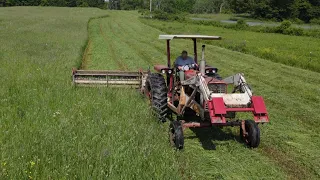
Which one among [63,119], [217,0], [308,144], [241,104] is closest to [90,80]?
[63,119]

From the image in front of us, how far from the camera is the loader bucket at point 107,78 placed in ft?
33.2

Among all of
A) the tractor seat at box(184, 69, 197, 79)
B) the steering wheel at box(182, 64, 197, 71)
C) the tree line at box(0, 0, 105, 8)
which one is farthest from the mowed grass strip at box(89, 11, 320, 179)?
the tree line at box(0, 0, 105, 8)

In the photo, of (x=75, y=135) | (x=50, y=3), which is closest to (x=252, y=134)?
(x=75, y=135)

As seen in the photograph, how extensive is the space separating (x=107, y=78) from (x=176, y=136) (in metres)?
4.64

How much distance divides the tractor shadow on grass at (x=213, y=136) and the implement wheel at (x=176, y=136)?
2.06 feet

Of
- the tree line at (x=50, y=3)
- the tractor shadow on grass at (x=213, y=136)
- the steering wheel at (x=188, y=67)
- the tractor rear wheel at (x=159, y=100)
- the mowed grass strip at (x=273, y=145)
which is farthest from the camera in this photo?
the tree line at (x=50, y=3)

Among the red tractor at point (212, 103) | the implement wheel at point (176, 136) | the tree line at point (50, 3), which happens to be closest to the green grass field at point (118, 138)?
the implement wheel at point (176, 136)

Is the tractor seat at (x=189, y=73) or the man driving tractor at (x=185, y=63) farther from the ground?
the man driving tractor at (x=185, y=63)

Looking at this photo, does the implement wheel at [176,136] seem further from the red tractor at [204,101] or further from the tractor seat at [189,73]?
the tractor seat at [189,73]

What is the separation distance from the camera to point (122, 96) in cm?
846

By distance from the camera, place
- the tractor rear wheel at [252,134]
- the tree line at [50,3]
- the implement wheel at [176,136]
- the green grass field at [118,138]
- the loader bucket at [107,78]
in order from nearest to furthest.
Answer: the green grass field at [118,138] < the implement wheel at [176,136] < the tractor rear wheel at [252,134] < the loader bucket at [107,78] < the tree line at [50,3]

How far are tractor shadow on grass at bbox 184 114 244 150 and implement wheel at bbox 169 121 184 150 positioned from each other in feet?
2.06

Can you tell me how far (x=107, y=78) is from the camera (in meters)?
10.3

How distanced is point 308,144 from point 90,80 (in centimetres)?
605
